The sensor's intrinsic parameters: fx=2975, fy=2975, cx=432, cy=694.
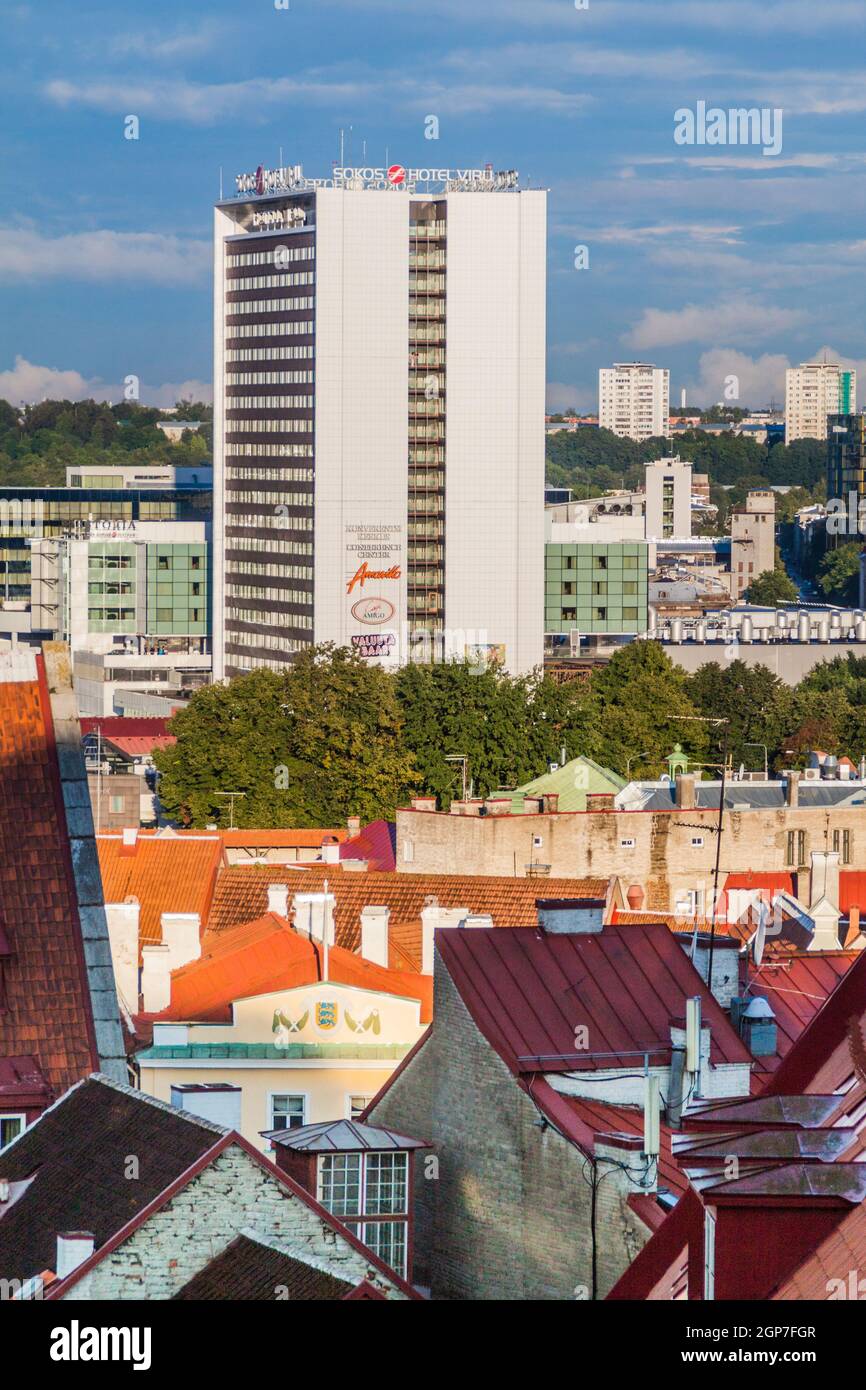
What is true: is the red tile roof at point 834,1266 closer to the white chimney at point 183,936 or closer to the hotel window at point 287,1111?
the hotel window at point 287,1111

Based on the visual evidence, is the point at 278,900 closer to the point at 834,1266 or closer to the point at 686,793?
the point at 686,793

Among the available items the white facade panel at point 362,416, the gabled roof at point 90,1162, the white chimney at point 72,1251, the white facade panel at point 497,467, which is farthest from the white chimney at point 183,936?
the white facade panel at point 497,467

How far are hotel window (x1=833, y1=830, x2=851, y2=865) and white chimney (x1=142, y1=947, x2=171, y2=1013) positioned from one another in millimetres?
35039

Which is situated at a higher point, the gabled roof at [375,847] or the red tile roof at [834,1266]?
the red tile roof at [834,1266]

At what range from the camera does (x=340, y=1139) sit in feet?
71.0

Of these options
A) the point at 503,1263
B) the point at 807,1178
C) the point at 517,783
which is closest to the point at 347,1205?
the point at 503,1263

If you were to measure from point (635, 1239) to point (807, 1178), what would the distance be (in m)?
7.15

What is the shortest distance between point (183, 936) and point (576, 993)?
51.1 ft

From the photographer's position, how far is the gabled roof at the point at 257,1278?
16.3m

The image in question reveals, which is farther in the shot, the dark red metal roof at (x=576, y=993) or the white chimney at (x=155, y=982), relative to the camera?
the white chimney at (x=155, y=982)

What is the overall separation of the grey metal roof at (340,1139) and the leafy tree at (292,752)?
261 feet

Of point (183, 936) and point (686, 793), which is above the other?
point (183, 936)

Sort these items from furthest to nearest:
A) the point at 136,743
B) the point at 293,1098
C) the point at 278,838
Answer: the point at 136,743 < the point at 278,838 < the point at 293,1098

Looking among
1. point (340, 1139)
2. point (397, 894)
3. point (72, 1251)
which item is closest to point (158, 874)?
point (397, 894)
